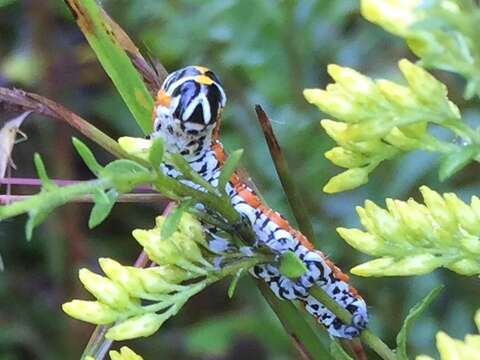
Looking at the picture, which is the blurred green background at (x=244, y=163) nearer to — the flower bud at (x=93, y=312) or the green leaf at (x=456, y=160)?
the flower bud at (x=93, y=312)

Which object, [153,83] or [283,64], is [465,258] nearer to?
[153,83]

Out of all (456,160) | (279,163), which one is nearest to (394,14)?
(456,160)

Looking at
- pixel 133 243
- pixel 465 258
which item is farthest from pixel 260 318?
pixel 465 258

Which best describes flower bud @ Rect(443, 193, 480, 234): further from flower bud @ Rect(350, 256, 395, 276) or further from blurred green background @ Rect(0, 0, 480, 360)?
blurred green background @ Rect(0, 0, 480, 360)

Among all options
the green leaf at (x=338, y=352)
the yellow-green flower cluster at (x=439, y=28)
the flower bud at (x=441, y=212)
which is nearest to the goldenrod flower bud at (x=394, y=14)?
the yellow-green flower cluster at (x=439, y=28)

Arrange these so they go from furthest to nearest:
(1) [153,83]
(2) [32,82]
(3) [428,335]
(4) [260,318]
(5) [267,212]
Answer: (2) [32,82], (4) [260,318], (3) [428,335], (1) [153,83], (5) [267,212]

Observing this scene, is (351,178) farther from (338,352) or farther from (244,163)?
(244,163)
